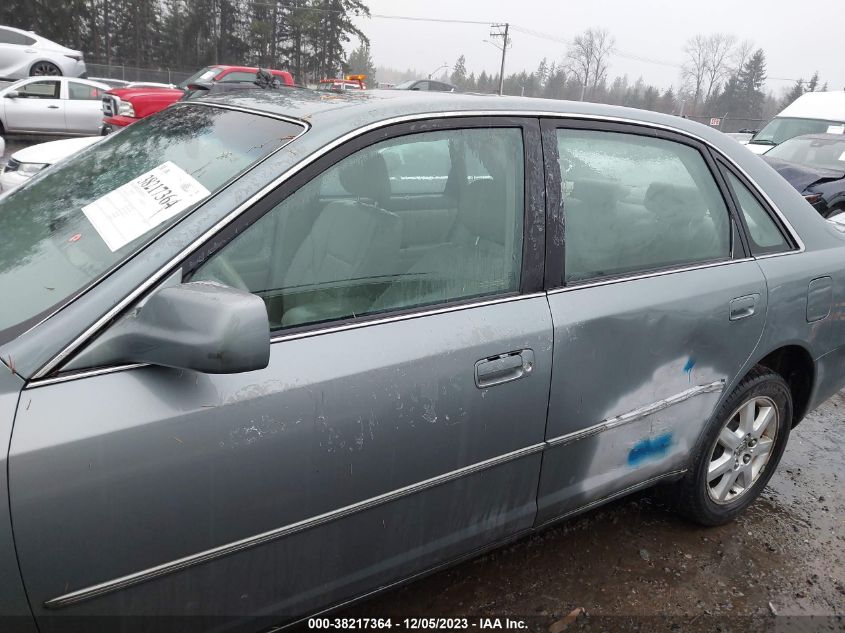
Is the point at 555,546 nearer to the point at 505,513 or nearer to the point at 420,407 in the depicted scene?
the point at 505,513

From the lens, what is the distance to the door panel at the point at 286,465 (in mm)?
1272

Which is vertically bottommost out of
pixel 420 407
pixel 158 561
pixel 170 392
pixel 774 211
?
pixel 158 561

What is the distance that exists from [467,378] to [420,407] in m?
0.16

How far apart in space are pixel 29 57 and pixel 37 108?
4.55 metres

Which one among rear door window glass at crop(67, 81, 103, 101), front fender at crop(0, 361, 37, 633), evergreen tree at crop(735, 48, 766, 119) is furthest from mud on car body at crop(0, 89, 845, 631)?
evergreen tree at crop(735, 48, 766, 119)

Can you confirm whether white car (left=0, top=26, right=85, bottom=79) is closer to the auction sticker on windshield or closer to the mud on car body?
the mud on car body

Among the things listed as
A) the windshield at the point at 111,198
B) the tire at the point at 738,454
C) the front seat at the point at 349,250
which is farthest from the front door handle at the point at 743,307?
the windshield at the point at 111,198

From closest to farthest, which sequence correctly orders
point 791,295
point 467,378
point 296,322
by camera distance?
1. point 296,322
2. point 467,378
3. point 791,295

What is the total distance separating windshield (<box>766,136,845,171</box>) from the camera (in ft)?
28.8

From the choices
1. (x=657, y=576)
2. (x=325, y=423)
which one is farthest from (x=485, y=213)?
(x=657, y=576)

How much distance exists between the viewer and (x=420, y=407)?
168 centimetres

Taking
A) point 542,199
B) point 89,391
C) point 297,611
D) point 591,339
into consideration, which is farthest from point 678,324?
point 89,391

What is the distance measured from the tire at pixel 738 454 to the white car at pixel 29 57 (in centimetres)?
1917

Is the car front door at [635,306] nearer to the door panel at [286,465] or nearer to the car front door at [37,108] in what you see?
the door panel at [286,465]
